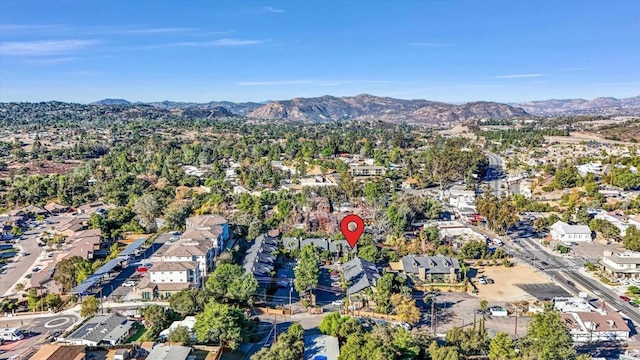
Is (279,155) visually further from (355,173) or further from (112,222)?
(112,222)

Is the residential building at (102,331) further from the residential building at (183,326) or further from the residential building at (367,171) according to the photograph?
the residential building at (367,171)

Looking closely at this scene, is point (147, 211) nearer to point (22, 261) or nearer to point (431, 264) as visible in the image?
point (22, 261)

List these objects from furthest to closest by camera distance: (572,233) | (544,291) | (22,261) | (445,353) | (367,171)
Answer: (367,171), (572,233), (22,261), (544,291), (445,353)

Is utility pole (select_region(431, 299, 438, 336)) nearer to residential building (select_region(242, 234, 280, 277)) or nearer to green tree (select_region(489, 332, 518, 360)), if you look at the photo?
Answer: green tree (select_region(489, 332, 518, 360))

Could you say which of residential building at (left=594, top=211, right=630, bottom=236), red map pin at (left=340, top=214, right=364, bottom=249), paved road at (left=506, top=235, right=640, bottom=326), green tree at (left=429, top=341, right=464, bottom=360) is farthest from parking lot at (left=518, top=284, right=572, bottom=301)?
residential building at (left=594, top=211, right=630, bottom=236)

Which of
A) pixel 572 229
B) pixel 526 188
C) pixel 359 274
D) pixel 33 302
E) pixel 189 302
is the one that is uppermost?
pixel 526 188

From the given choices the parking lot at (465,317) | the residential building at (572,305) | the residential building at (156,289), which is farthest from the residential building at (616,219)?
the residential building at (156,289)

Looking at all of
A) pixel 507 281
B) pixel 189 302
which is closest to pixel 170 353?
pixel 189 302
